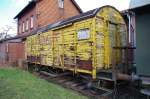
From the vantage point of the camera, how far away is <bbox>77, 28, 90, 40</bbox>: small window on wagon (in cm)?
1082

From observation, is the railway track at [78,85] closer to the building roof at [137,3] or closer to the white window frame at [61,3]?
the building roof at [137,3]

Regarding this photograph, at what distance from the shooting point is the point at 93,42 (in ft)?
34.0

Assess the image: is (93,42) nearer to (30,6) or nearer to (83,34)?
(83,34)

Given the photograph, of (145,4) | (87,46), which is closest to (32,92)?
(87,46)

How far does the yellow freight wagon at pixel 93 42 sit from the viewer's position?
10.4m

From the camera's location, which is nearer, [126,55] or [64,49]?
[126,55]

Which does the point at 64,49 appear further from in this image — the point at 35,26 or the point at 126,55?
the point at 35,26

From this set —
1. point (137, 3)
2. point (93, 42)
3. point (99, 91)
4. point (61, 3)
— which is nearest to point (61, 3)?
point (61, 3)

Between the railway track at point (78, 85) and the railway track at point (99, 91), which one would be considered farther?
the railway track at point (78, 85)

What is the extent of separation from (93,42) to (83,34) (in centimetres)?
95

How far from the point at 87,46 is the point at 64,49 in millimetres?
2574

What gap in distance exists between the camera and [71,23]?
12.2 metres

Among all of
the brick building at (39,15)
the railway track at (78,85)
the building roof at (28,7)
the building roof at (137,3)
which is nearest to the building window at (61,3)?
the brick building at (39,15)

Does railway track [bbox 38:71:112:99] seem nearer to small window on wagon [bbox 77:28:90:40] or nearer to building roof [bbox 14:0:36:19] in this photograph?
small window on wagon [bbox 77:28:90:40]
